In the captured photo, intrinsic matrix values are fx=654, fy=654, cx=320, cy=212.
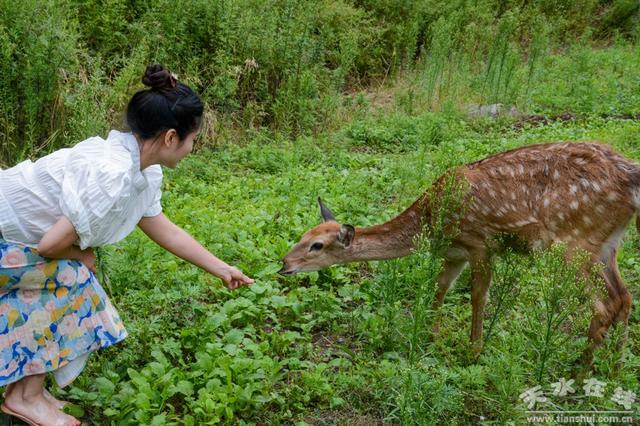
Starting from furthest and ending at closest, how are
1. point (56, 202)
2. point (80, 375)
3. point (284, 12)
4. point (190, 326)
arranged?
point (284, 12) → point (190, 326) → point (80, 375) → point (56, 202)

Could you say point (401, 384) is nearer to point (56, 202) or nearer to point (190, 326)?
point (190, 326)

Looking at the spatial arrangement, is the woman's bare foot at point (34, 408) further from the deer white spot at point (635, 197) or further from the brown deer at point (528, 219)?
the deer white spot at point (635, 197)

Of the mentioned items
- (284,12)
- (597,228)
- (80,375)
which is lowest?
(80,375)

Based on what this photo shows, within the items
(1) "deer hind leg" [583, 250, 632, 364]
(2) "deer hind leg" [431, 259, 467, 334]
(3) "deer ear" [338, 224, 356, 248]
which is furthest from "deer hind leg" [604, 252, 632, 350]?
(3) "deer ear" [338, 224, 356, 248]

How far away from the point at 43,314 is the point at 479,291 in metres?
2.79

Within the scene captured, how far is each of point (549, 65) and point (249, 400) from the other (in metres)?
12.8

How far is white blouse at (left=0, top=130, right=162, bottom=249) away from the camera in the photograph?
3.02 m

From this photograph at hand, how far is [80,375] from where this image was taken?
12.5 feet

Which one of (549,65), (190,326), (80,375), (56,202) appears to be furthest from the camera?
(549,65)

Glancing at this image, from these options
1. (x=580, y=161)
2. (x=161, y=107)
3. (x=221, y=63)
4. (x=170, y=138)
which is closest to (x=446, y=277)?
(x=580, y=161)

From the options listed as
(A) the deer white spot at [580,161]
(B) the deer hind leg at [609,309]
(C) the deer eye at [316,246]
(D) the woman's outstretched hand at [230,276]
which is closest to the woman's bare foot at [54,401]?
(D) the woman's outstretched hand at [230,276]

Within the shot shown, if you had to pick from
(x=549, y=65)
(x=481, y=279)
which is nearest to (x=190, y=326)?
(x=481, y=279)

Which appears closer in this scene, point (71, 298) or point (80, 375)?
point (71, 298)

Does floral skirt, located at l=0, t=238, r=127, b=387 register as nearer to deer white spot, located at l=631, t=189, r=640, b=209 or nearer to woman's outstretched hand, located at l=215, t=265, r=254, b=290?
woman's outstretched hand, located at l=215, t=265, r=254, b=290
